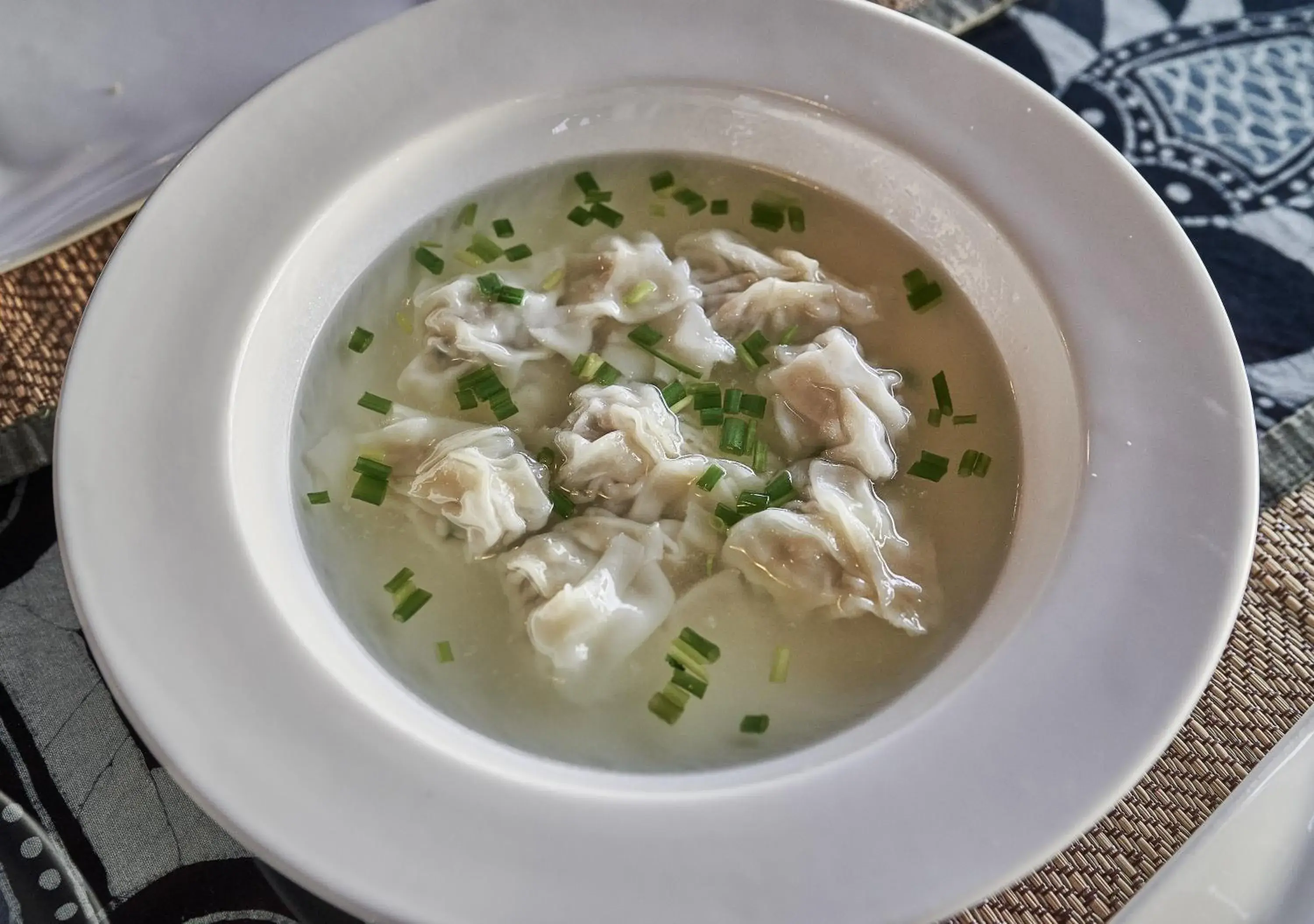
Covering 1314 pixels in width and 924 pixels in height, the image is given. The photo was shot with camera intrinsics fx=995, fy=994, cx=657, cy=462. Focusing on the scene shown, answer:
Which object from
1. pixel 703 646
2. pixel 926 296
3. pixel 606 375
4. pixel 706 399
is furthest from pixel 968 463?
pixel 606 375

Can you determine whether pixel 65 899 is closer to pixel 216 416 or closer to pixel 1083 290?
pixel 216 416

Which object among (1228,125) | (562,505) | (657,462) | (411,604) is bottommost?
(411,604)

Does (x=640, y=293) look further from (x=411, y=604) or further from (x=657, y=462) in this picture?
(x=411, y=604)

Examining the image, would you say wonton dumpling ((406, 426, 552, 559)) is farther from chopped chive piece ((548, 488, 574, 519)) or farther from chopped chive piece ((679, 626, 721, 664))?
chopped chive piece ((679, 626, 721, 664))

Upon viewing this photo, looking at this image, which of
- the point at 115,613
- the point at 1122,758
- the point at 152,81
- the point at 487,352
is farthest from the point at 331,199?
the point at 1122,758

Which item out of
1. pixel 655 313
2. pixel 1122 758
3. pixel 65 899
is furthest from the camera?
pixel 655 313

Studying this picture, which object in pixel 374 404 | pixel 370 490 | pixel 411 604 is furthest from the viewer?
pixel 374 404

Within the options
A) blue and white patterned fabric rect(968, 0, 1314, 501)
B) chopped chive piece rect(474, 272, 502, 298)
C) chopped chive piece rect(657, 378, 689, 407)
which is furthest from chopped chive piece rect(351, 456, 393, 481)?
blue and white patterned fabric rect(968, 0, 1314, 501)
